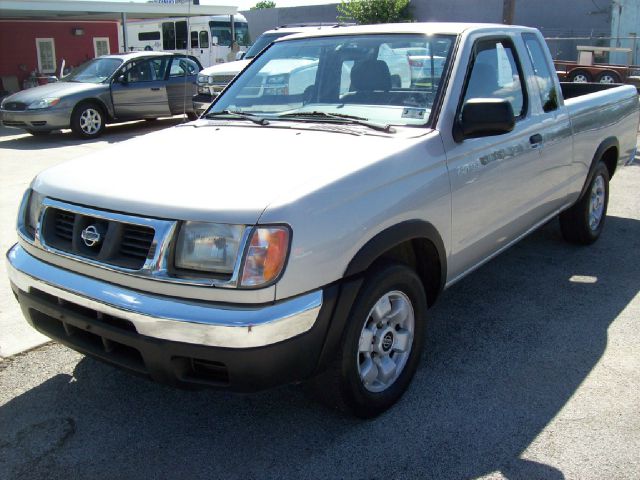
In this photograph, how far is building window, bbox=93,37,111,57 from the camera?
25.4m

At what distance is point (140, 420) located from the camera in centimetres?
334

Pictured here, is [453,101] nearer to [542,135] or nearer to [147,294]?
[542,135]

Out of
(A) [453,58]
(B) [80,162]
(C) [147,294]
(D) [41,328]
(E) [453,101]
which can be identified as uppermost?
(A) [453,58]

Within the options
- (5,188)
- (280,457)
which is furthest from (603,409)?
(5,188)

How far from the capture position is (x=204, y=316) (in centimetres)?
262

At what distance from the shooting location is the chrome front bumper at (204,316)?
2.59 metres

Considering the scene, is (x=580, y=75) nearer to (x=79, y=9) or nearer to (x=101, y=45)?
(x=79, y=9)

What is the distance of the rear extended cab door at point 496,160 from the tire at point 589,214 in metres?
0.87

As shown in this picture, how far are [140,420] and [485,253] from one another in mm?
2249

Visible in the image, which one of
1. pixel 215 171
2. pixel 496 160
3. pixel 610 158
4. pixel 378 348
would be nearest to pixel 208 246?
pixel 215 171

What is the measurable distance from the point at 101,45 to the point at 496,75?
24.5 m

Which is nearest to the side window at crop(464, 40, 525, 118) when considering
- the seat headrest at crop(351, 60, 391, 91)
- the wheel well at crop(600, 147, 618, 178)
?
the seat headrest at crop(351, 60, 391, 91)

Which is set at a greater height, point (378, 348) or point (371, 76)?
point (371, 76)

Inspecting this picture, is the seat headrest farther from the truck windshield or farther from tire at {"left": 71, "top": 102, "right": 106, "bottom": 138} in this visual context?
→ tire at {"left": 71, "top": 102, "right": 106, "bottom": 138}
